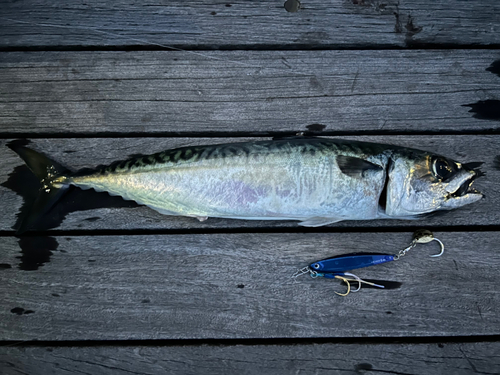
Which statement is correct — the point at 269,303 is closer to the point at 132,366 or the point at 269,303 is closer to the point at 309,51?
the point at 132,366

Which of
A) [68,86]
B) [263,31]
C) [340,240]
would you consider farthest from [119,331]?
[263,31]

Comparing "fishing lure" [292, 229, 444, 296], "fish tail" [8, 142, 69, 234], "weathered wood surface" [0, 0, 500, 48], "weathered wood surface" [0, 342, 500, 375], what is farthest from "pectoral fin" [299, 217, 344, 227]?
"fish tail" [8, 142, 69, 234]

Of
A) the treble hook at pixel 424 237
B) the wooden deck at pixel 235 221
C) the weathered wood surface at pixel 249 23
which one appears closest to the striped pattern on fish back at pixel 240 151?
the wooden deck at pixel 235 221

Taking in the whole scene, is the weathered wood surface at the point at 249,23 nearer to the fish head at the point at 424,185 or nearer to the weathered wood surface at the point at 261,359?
the fish head at the point at 424,185

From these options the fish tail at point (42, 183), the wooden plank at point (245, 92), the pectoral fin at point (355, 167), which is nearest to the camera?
the pectoral fin at point (355, 167)

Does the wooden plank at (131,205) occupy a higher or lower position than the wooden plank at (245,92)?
lower

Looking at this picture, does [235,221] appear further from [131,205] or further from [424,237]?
[424,237]

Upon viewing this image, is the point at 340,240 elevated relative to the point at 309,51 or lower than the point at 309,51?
lower
